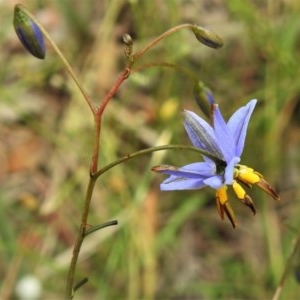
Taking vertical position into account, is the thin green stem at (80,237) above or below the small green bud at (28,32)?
below

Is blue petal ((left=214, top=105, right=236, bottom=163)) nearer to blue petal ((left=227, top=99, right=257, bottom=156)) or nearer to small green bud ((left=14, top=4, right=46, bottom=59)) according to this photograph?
blue petal ((left=227, top=99, right=257, bottom=156))

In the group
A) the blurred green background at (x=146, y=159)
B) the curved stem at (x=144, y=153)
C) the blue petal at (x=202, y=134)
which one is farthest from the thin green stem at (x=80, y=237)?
the blurred green background at (x=146, y=159)

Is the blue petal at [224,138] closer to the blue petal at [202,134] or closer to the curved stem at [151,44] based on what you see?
the blue petal at [202,134]

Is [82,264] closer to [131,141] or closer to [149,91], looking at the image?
[131,141]

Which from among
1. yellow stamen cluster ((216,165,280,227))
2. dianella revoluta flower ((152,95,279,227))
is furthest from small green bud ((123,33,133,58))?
yellow stamen cluster ((216,165,280,227))

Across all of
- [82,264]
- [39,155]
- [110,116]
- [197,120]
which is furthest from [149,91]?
[197,120]

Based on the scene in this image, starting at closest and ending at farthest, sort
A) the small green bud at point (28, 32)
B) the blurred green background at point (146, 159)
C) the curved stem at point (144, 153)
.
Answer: the curved stem at point (144, 153) < the small green bud at point (28, 32) < the blurred green background at point (146, 159)

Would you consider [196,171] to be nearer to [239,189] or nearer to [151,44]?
[239,189]
